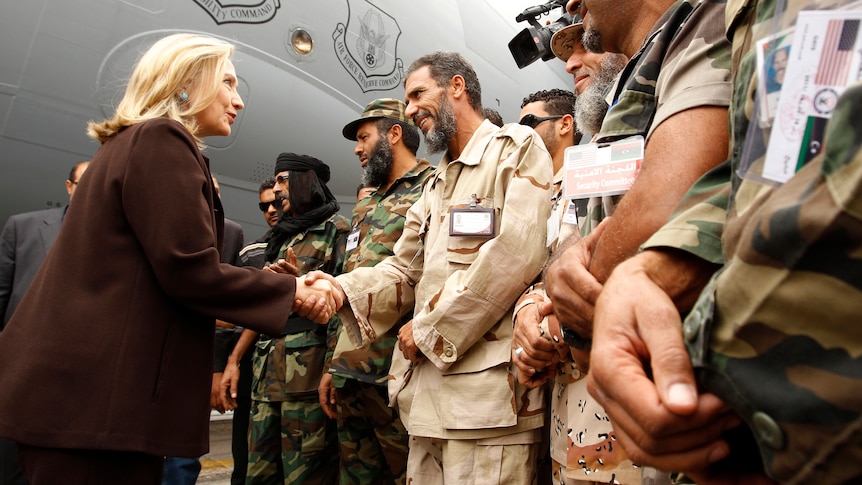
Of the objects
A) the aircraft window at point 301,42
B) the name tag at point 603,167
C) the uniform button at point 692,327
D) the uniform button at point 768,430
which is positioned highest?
the aircraft window at point 301,42

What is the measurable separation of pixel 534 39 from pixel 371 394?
236 centimetres

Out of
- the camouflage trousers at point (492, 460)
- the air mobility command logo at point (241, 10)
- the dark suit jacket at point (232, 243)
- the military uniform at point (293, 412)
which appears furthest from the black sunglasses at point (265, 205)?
the camouflage trousers at point (492, 460)

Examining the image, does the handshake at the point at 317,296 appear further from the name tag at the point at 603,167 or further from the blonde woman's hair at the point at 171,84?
the name tag at the point at 603,167

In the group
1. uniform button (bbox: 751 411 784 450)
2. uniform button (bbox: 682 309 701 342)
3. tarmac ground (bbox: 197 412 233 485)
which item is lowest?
tarmac ground (bbox: 197 412 233 485)

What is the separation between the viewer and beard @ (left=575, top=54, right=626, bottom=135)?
1582 mm

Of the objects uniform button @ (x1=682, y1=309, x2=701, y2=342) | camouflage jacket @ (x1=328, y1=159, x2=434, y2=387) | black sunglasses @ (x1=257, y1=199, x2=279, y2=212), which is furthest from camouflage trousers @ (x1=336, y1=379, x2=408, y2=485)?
uniform button @ (x1=682, y1=309, x2=701, y2=342)

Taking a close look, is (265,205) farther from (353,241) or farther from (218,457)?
(218,457)

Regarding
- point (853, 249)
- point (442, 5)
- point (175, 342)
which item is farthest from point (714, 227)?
point (442, 5)

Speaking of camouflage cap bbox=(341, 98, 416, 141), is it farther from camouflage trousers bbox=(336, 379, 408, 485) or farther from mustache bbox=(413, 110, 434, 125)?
camouflage trousers bbox=(336, 379, 408, 485)

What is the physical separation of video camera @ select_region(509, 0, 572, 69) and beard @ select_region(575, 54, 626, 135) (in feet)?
6.64

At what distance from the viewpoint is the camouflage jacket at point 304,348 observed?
3068 mm

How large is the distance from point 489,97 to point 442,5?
94 centimetres

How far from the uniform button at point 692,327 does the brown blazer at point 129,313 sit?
1199 mm

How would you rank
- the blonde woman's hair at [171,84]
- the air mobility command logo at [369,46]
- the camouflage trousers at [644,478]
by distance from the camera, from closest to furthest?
the camouflage trousers at [644,478] < the blonde woman's hair at [171,84] < the air mobility command logo at [369,46]
